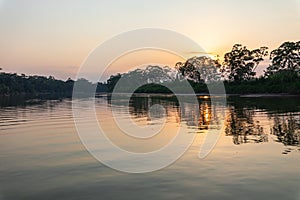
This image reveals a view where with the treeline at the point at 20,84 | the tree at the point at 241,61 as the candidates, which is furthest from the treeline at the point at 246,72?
the treeline at the point at 20,84

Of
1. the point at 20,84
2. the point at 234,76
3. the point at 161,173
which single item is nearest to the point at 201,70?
the point at 234,76

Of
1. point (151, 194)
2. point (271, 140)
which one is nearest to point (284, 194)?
point (151, 194)

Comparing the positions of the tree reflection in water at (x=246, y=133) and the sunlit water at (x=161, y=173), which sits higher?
the tree reflection in water at (x=246, y=133)

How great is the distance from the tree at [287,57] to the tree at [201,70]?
3619cm

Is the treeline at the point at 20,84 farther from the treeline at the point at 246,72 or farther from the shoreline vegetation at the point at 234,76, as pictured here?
the treeline at the point at 246,72

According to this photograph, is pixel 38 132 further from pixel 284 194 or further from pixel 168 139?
pixel 284 194

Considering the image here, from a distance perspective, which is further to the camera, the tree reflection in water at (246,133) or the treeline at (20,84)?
the treeline at (20,84)

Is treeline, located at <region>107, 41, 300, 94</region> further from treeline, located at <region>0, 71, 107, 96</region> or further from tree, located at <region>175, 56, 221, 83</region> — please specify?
treeline, located at <region>0, 71, 107, 96</region>

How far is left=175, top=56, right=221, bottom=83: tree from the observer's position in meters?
Answer: 137

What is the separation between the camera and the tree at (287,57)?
299ft

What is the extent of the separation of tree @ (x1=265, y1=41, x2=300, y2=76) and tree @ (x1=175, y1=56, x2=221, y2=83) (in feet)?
119

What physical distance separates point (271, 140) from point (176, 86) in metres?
125

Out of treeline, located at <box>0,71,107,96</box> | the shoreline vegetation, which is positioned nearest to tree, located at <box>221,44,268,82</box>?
the shoreline vegetation

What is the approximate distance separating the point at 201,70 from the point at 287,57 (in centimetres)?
5047
